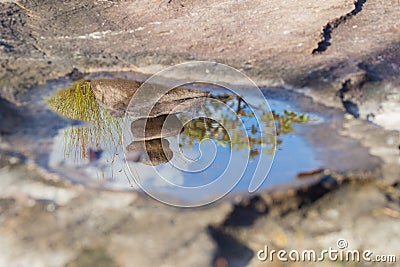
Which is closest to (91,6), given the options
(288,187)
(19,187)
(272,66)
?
(272,66)

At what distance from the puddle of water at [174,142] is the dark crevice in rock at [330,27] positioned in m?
0.83

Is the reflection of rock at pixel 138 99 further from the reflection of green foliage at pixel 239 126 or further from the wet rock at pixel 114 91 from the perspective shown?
the reflection of green foliage at pixel 239 126

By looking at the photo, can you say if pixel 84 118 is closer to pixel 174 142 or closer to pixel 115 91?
pixel 115 91

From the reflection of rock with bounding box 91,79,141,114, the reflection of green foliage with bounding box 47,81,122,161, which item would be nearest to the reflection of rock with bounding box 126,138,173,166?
the reflection of green foliage with bounding box 47,81,122,161

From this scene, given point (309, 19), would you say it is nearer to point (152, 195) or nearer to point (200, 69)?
point (200, 69)

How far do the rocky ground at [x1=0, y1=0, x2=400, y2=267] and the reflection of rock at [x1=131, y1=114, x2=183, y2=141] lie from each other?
514 mm

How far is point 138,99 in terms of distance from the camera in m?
3.82

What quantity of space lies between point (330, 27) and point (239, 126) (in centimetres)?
152

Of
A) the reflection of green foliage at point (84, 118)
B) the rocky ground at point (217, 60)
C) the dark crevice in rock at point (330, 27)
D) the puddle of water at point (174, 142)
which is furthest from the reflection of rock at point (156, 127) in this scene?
the dark crevice in rock at point (330, 27)

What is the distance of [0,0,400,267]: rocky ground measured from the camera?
8.14 ft

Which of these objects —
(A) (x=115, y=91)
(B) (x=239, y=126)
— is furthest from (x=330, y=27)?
(A) (x=115, y=91)

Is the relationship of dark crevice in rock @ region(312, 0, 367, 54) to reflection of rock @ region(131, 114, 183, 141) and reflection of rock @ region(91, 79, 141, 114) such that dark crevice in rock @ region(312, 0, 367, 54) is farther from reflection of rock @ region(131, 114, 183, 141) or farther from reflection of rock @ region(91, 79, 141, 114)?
reflection of rock @ region(91, 79, 141, 114)

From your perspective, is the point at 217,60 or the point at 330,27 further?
the point at 330,27

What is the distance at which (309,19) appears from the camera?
Answer: 457 centimetres
